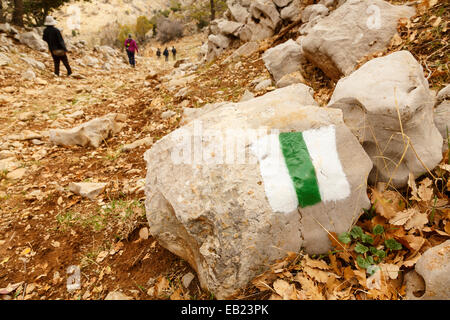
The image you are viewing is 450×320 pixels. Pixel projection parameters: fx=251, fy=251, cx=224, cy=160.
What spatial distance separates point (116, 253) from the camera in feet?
8.14

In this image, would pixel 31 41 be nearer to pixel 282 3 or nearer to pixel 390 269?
pixel 282 3

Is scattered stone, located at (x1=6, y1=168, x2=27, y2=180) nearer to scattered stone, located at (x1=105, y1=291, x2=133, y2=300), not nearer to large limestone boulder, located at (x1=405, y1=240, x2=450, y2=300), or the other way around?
scattered stone, located at (x1=105, y1=291, x2=133, y2=300)

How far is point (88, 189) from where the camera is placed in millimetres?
3365

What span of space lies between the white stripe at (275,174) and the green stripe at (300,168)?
1.4 inches

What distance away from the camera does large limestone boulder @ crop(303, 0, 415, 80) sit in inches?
147

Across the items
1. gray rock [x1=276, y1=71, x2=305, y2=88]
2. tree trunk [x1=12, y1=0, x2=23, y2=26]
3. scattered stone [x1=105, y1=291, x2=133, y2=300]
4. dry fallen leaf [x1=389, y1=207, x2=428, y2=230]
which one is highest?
tree trunk [x1=12, y1=0, x2=23, y2=26]

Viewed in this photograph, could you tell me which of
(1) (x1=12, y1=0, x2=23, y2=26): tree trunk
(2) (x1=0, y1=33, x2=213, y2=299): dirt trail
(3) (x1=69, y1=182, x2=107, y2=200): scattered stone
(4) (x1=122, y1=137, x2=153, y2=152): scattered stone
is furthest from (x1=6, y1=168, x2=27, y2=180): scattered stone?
(1) (x1=12, y1=0, x2=23, y2=26): tree trunk

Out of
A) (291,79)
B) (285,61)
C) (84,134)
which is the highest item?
(285,61)

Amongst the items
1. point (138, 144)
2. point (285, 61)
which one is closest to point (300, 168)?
point (138, 144)

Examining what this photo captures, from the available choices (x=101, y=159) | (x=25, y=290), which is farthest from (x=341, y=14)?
(x=25, y=290)

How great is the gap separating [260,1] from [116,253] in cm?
916

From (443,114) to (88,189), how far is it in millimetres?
4090

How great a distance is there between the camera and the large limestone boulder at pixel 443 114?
2.28m

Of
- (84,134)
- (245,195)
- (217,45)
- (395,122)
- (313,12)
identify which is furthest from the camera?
(217,45)
